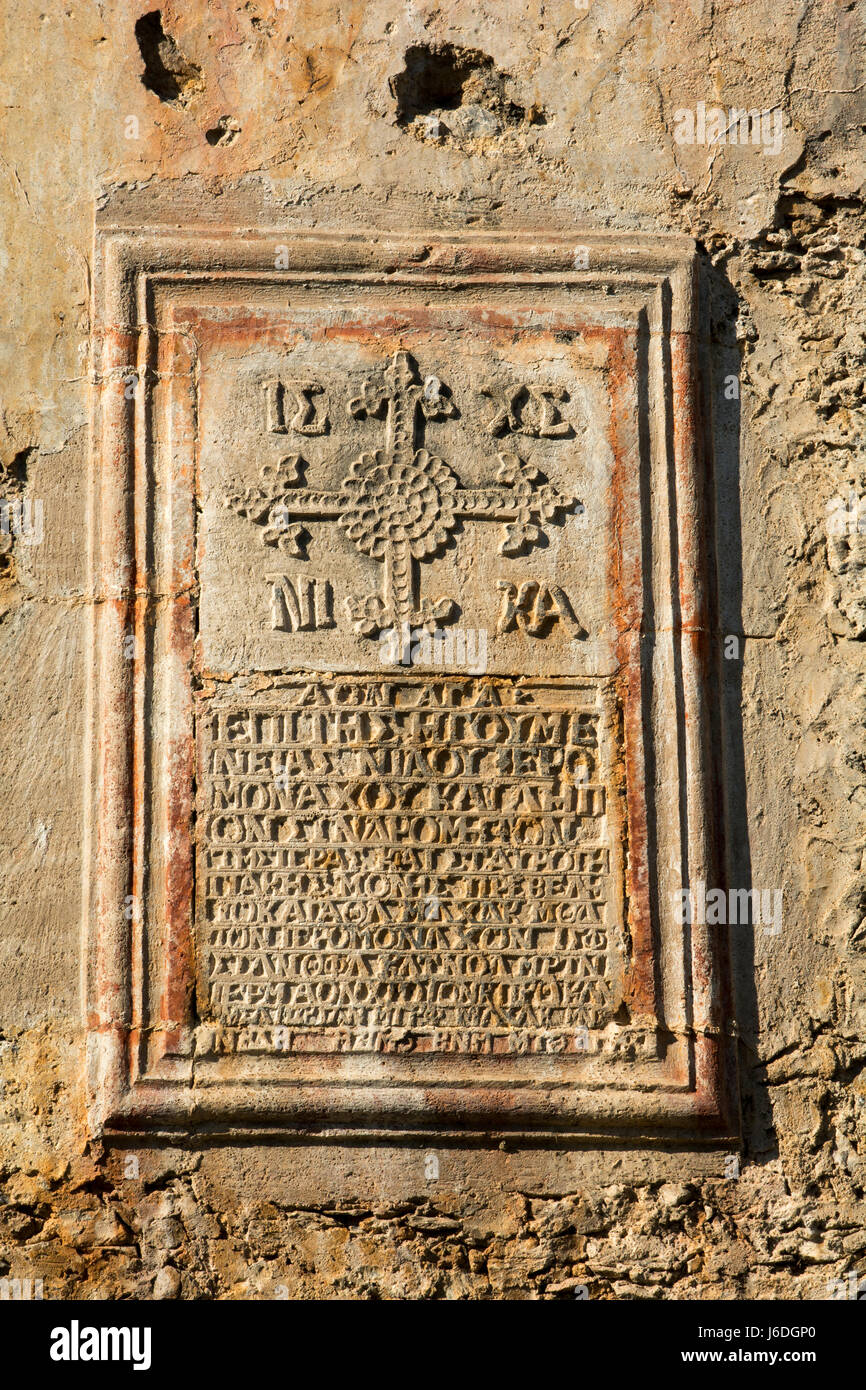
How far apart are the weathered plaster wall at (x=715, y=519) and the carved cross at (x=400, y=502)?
47 cm

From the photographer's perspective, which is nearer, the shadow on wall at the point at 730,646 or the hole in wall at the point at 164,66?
the shadow on wall at the point at 730,646

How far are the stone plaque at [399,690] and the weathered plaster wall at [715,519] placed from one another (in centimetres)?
11

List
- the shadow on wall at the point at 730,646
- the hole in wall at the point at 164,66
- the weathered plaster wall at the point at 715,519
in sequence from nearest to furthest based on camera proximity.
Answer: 1. the weathered plaster wall at the point at 715,519
2. the shadow on wall at the point at 730,646
3. the hole in wall at the point at 164,66

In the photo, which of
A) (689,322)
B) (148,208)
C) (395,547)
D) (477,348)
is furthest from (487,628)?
(148,208)

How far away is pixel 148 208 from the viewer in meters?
3.43

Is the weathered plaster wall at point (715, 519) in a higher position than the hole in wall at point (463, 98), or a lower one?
lower

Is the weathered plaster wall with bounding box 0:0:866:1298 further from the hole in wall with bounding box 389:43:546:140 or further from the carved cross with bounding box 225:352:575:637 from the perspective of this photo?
the carved cross with bounding box 225:352:575:637

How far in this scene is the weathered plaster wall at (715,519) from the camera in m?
3.16

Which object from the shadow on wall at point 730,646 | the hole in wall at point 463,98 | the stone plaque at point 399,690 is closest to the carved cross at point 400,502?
the stone plaque at point 399,690

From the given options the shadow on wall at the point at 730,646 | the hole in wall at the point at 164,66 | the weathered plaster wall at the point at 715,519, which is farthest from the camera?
the hole in wall at the point at 164,66

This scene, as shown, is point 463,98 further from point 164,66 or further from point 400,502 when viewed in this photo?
point 400,502

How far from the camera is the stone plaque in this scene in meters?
3.18

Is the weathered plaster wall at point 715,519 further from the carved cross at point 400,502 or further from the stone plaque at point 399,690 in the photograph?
the carved cross at point 400,502

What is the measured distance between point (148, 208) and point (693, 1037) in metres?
2.45
